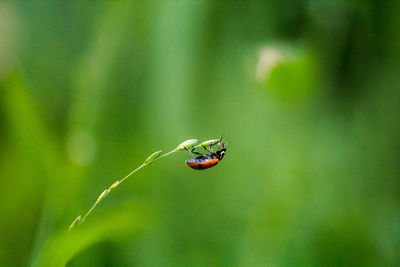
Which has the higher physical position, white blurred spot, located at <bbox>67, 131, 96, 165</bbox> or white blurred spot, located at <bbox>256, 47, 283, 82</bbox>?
white blurred spot, located at <bbox>256, 47, 283, 82</bbox>

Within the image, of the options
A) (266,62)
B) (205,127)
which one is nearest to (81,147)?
(205,127)

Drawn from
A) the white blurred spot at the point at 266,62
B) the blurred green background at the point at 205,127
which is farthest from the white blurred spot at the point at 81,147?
the white blurred spot at the point at 266,62

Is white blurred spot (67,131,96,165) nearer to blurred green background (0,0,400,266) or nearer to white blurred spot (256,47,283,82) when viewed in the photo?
blurred green background (0,0,400,266)

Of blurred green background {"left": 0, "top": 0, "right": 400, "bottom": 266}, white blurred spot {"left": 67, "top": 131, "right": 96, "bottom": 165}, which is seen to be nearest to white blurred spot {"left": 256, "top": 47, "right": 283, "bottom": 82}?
blurred green background {"left": 0, "top": 0, "right": 400, "bottom": 266}

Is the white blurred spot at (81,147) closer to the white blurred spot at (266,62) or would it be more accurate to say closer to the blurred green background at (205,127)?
the blurred green background at (205,127)

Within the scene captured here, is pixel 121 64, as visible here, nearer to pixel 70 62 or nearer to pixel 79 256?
pixel 70 62

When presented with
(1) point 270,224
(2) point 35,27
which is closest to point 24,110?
(2) point 35,27

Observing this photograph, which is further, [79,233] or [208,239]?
[208,239]
